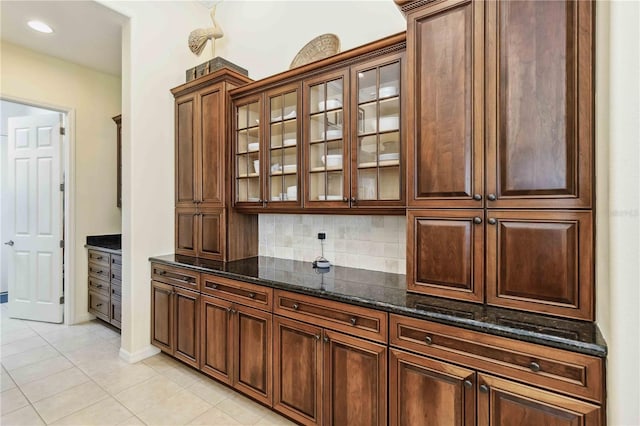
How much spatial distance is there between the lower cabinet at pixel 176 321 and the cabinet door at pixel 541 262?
2.18m

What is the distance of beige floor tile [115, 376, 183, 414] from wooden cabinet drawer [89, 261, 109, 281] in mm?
1594

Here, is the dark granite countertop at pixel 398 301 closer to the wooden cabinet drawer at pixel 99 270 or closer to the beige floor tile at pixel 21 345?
the wooden cabinet drawer at pixel 99 270

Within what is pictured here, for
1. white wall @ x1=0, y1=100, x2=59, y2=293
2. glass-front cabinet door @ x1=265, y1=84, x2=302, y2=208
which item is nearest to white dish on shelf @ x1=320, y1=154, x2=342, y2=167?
glass-front cabinet door @ x1=265, y1=84, x2=302, y2=208

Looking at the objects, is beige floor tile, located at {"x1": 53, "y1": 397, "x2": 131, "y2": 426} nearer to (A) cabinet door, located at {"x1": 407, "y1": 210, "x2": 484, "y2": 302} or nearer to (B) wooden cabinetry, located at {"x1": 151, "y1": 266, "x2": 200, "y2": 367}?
(B) wooden cabinetry, located at {"x1": 151, "y1": 266, "x2": 200, "y2": 367}

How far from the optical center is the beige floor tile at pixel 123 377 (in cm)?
252

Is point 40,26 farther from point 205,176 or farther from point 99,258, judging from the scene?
point 99,258

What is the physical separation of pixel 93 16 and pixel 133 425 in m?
3.36

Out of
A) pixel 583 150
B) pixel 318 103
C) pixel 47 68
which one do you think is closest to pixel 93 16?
pixel 47 68

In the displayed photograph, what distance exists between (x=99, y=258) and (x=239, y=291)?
2.48 metres

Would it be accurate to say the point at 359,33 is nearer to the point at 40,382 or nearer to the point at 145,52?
the point at 145,52

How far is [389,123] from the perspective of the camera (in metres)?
2.02

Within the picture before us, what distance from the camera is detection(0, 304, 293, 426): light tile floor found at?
2146 millimetres

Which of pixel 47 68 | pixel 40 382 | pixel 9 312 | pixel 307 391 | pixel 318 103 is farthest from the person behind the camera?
pixel 9 312

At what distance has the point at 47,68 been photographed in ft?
12.1
